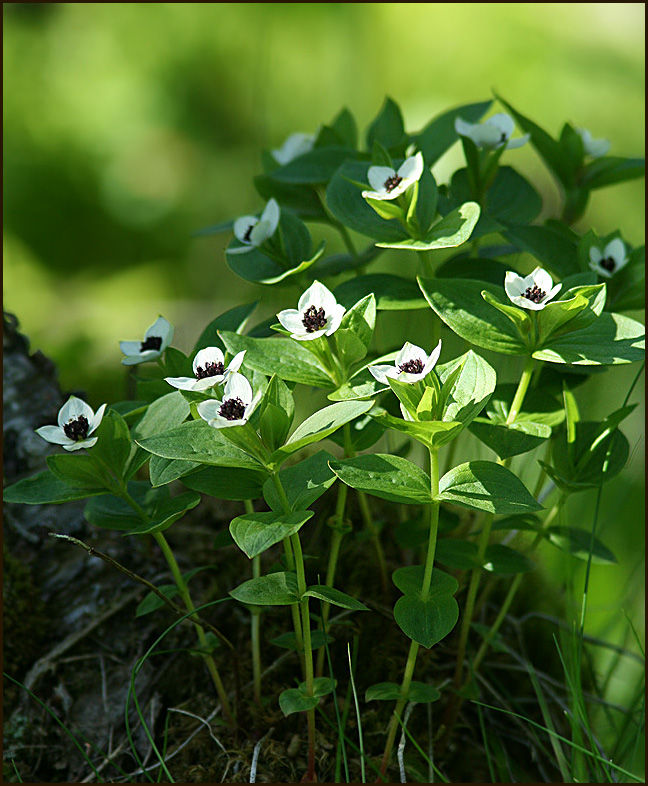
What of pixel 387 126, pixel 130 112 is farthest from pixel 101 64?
pixel 387 126

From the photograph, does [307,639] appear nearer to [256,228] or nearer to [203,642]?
[203,642]

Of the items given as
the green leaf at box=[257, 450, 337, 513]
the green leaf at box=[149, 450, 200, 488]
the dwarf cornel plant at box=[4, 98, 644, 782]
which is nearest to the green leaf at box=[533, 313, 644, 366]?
the dwarf cornel plant at box=[4, 98, 644, 782]

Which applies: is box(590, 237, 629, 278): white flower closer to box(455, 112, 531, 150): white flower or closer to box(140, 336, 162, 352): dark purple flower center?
box(455, 112, 531, 150): white flower

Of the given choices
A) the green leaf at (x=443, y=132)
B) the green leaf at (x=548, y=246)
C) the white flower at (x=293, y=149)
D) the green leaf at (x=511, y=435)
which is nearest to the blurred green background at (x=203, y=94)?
the white flower at (x=293, y=149)

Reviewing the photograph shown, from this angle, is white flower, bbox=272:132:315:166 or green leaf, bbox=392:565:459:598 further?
white flower, bbox=272:132:315:166

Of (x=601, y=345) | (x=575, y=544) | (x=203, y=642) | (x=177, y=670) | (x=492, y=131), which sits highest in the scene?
(x=492, y=131)

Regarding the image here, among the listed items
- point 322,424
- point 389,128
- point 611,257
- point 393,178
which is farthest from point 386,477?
point 389,128
